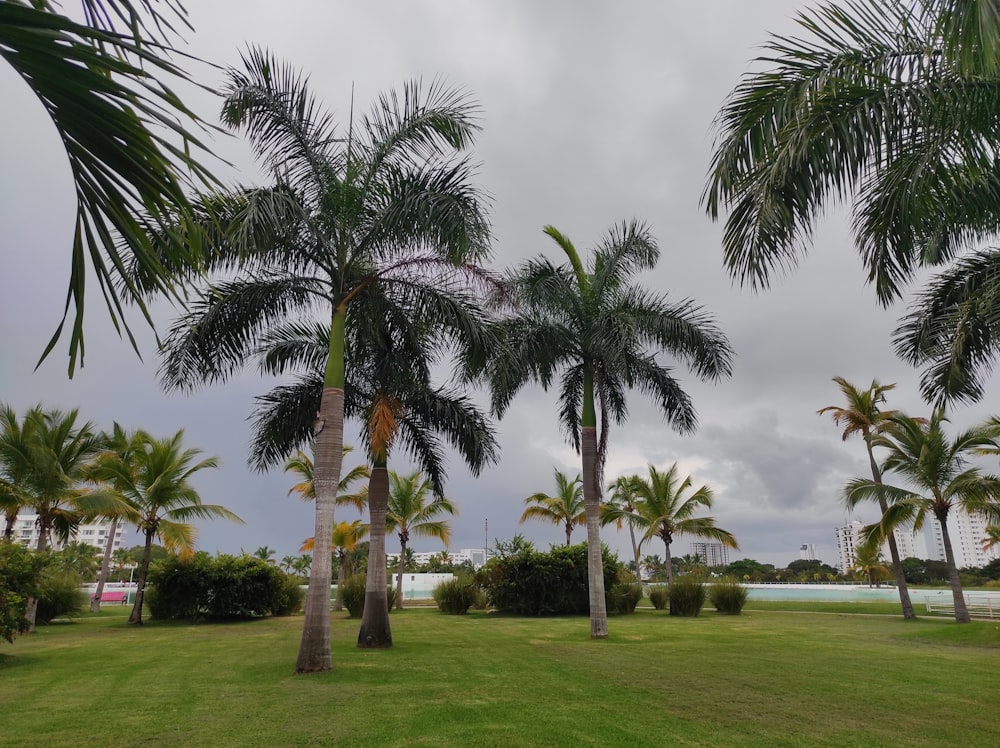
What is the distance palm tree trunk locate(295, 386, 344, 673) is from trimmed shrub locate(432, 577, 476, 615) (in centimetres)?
1691

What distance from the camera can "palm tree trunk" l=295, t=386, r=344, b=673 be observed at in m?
9.75

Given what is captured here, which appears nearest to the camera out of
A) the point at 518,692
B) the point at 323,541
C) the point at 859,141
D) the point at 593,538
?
the point at 859,141

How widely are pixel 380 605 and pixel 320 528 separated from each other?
12.7 feet

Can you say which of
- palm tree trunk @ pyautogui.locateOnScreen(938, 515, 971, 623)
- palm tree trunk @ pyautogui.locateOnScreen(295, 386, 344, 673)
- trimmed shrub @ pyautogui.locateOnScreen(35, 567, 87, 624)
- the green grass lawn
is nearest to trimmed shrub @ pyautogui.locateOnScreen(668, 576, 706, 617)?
palm tree trunk @ pyautogui.locateOnScreen(938, 515, 971, 623)

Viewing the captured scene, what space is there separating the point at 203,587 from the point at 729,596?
19.5 m

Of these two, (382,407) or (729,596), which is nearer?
(382,407)

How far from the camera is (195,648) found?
45.4 ft

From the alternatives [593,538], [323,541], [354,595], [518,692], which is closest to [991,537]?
[593,538]

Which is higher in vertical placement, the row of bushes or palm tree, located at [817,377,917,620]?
palm tree, located at [817,377,917,620]

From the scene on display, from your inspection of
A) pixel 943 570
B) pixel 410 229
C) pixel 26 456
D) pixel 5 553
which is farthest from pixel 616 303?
pixel 943 570

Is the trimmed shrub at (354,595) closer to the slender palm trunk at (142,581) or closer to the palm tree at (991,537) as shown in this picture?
the slender palm trunk at (142,581)

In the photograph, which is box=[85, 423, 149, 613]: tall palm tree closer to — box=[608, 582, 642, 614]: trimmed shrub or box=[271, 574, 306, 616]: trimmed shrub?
box=[271, 574, 306, 616]: trimmed shrub

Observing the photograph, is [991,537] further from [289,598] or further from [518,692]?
[518,692]

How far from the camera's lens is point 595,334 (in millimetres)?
15703
